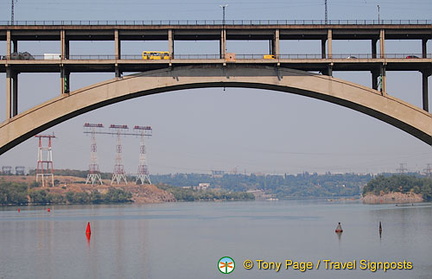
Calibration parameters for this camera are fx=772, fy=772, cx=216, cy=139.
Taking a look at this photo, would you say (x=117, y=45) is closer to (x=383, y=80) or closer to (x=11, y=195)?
(x=383, y=80)

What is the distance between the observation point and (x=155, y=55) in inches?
1764

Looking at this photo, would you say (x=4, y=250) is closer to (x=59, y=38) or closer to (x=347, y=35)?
(x=59, y=38)

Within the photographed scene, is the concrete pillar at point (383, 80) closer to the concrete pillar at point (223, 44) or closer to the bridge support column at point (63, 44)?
the concrete pillar at point (223, 44)

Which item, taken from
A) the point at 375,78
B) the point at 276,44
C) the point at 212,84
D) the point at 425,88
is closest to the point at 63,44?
the point at 212,84

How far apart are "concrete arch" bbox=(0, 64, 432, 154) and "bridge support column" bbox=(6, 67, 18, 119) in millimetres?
810

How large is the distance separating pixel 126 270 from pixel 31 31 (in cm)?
1495

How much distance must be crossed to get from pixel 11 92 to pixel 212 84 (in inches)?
455

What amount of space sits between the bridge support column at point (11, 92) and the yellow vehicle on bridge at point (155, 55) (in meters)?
7.72

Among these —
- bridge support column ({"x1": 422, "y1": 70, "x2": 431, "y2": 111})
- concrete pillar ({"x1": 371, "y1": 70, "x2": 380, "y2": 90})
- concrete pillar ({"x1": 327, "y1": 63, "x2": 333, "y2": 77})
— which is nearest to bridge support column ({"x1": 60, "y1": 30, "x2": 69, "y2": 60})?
concrete pillar ({"x1": 327, "y1": 63, "x2": 333, "y2": 77})

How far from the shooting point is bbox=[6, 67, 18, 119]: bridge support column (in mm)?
43603

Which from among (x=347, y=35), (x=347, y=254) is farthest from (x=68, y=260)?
(x=347, y=35)

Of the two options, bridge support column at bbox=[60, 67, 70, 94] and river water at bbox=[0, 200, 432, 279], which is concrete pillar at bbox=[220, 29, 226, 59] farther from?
river water at bbox=[0, 200, 432, 279]

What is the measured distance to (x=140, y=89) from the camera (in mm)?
43656

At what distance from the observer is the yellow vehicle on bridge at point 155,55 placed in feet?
146
